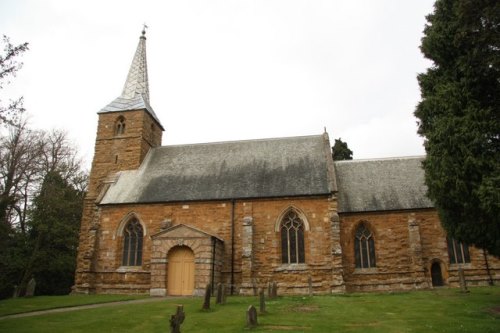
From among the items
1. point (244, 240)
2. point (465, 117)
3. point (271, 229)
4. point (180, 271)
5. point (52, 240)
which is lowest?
point (180, 271)

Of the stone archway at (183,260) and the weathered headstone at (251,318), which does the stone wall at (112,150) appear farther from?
the weathered headstone at (251,318)

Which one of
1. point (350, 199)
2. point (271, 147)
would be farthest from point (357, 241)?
point (271, 147)

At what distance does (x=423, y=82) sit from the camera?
621 inches

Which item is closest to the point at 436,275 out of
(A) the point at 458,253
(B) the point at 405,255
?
(A) the point at 458,253

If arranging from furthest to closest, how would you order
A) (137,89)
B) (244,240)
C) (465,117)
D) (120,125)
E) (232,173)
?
(137,89) → (120,125) → (232,173) → (244,240) → (465,117)

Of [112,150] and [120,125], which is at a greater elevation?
[120,125]

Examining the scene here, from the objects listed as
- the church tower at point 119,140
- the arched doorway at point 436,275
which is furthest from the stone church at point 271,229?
the church tower at point 119,140

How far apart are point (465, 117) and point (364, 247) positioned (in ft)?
44.1

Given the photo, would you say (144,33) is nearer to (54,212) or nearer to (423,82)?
(54,212)

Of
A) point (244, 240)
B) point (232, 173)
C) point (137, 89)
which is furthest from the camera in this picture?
point (137, 89)

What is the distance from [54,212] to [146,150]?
950 cm

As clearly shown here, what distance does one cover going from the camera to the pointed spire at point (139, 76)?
111 feet

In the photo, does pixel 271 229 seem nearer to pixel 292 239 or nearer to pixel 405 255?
pixel 292 239

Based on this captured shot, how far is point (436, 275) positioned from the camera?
78.8 ft
